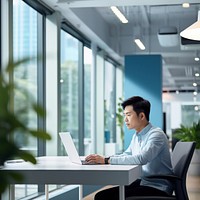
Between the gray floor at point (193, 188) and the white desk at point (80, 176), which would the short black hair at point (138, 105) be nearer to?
the white desk at point (80, 176)

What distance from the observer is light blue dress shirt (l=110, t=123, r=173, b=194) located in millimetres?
3211

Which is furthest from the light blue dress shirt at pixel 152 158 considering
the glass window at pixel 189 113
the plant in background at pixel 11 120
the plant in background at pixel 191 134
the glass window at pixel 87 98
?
the glass window at pixel 189 113

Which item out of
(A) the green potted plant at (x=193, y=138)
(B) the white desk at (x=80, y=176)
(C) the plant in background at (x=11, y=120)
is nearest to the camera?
(C) the plant in background at (x=11, y=120)

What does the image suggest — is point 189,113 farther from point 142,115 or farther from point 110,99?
point 142,115

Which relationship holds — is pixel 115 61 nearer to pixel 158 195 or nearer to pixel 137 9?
pixel 137 9

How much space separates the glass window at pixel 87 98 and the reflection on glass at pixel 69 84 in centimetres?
85

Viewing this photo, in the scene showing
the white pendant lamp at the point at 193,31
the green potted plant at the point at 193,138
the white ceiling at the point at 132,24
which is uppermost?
the white ceiling at the point at 132,24

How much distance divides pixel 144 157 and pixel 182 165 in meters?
0.32

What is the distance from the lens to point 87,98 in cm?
1077

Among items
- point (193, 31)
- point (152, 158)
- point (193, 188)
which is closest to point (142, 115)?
point (152, 158)

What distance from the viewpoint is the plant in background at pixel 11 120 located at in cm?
77

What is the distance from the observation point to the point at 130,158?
126 inches

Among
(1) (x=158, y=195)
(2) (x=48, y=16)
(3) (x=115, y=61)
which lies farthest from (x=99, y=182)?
(3) (x=115, y=61)

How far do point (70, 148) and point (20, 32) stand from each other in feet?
10.6
